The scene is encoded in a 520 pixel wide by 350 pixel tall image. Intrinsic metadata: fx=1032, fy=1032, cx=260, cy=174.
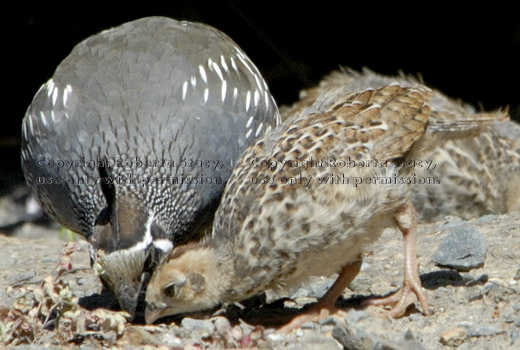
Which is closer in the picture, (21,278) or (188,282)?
(188,282)

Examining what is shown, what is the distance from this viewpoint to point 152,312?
17.3 feet

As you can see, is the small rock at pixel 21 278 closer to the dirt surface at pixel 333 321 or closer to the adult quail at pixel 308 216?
the dirt surface at pixel 333 321

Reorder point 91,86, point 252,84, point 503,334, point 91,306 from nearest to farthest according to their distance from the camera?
point 503,334 < point 91,306 < point 91,86 < point 252,84

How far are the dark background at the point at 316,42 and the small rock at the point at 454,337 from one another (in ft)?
23.3

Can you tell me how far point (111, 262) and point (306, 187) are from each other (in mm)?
1157

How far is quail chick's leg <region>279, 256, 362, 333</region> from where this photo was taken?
5.42m

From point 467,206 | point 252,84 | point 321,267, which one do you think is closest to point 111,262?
point 321,267

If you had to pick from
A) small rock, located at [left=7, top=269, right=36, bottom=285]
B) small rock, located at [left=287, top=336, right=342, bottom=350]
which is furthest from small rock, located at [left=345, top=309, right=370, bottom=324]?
small rock, located at [left=7, top=269, right=36, bottom=285]

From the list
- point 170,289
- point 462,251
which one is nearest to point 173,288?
point 170,289

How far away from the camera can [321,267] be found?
530cm

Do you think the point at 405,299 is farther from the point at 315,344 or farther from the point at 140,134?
the point at 140,134

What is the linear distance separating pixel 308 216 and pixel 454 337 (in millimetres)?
917

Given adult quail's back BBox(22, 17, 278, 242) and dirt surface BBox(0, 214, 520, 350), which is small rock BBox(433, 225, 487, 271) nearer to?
dirt surface BBox(0, 214, 520, 350)

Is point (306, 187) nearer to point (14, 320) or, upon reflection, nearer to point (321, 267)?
point (321, 267)
